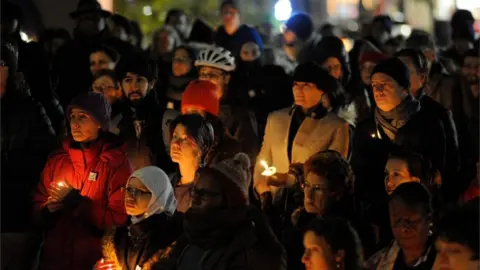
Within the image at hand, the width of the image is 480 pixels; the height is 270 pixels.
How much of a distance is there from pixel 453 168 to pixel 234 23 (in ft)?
20.5

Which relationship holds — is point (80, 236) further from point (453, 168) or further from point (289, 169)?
point (453, 168)

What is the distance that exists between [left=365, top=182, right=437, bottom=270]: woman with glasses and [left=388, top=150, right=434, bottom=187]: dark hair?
973mm

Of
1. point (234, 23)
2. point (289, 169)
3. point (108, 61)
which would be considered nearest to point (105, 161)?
point (289, 169)

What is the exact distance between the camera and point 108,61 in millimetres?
10727

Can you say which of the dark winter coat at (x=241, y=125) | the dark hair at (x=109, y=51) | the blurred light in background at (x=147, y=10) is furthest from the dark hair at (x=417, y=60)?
the blurred light in background at (x=147, y=10)

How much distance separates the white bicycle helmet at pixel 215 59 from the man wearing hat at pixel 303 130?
1523mm

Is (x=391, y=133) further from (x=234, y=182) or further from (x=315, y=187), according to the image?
(x=234, y=182)

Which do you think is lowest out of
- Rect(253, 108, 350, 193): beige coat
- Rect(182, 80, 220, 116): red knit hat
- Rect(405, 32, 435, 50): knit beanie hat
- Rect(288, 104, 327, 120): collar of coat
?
Rect(253, 108, 350, 193): beige coat

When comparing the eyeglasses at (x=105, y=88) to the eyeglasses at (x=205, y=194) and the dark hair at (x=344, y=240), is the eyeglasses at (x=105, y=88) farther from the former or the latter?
the dark hair at (x=344, y=240)

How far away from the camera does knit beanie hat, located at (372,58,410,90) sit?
26.3ft

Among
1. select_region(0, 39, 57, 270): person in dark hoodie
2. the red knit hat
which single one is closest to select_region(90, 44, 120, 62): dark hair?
the red knit hat

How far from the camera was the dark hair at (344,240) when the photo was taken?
5.64 m

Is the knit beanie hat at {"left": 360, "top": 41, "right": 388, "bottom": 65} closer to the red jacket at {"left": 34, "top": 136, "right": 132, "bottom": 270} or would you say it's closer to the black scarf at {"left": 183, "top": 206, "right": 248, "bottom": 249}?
the red jacket at {"left": 34, "top": 136, "right": 132, "bottom": 270}

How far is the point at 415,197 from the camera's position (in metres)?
6.01
